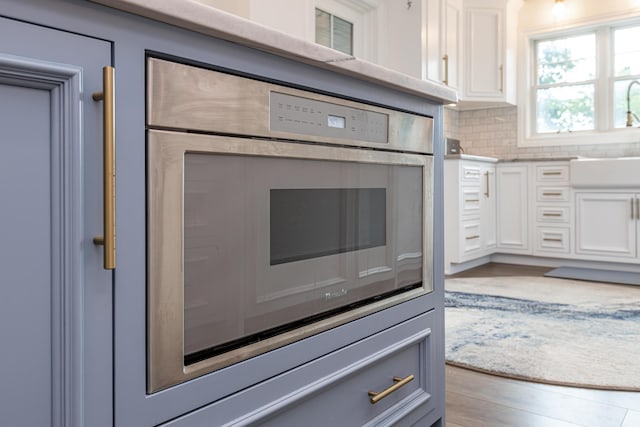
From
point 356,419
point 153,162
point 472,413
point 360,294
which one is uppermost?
point 153,162

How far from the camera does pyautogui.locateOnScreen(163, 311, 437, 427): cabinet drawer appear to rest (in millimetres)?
801

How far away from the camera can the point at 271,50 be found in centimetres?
83

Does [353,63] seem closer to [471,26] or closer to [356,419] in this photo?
[356,419]

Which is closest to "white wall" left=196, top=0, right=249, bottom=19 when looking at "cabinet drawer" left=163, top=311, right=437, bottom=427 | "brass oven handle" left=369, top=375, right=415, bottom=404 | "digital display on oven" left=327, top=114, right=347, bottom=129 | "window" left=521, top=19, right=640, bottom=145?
"digital display on oven" left=327, top=114, right=347, bottom=129

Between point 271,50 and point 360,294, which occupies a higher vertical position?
point 271,50

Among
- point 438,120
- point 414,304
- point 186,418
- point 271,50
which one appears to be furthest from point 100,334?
point 438,120

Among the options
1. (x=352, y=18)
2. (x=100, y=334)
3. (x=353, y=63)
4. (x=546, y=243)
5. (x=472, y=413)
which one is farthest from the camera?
(x=546, y=243)

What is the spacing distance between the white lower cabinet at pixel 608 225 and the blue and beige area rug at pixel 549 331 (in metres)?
0.53

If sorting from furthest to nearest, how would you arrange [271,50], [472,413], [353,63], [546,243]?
1. [546,243]
2. [472,413]
3. [353,63]
4. [271,50]

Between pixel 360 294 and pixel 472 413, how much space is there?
818mm

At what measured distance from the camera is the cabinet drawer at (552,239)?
4488mm

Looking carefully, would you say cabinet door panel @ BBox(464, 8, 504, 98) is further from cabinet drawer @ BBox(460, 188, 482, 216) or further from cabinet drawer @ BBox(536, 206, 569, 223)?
cabinet drawer @ BBox(536, 206, 569, 223)

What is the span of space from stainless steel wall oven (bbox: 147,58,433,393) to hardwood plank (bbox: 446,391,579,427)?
620 millimetres

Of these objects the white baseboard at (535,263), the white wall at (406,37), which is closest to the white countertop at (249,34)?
the white wall at (406,37)
